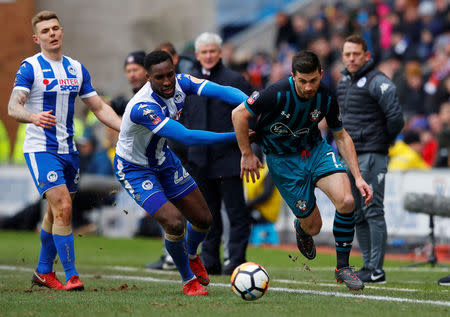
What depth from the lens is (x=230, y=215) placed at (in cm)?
985

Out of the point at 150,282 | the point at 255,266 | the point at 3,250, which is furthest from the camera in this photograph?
the point at 3,250

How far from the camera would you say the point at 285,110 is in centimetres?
754

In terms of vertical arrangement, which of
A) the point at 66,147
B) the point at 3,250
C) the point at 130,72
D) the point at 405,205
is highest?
the point at 130,72

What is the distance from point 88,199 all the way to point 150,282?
8.83m

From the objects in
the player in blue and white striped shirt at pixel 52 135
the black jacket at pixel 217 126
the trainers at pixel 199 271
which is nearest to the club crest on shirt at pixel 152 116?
the player in blue and white striped shirt at pixel 52 135

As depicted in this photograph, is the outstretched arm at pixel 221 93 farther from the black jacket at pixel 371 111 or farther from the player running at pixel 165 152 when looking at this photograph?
the black jacket at pixel 371 111

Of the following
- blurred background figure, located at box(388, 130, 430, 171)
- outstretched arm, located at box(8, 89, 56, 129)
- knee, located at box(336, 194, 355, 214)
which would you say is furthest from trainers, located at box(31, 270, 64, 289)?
blurred background figure, located at box(388, 130, 430, 171)

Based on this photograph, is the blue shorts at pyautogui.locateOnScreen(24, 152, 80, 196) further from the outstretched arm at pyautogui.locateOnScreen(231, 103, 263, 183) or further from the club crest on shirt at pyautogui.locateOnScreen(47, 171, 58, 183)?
the outstretched arm at pyautogui.locateOnScreen(231, 103, 263, 183)

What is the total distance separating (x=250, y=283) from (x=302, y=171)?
158 centimetres

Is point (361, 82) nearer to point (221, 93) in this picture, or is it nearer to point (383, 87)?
point (383, 87)

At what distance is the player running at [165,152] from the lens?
716 centimetres

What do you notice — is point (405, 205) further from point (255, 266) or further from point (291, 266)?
point (255, 266)

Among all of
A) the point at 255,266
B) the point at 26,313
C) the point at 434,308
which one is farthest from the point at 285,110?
the point at 26,313

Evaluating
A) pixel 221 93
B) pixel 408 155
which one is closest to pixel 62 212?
pixel 221 93
